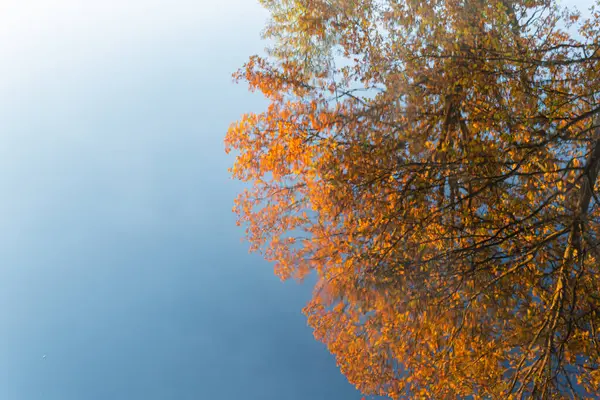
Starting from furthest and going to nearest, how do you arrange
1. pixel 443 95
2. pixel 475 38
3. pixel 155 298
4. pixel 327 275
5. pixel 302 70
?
pixel 155 298, pixel 302 70, pixel 327 275, pixel 443 95, pixel 475 38

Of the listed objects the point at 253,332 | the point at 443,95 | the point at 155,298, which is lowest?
the point at 443,95

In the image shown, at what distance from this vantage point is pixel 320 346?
3192 centimetres

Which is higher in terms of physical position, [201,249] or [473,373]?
[201,249]

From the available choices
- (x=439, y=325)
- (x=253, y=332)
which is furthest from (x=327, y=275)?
(x=253, y=332)

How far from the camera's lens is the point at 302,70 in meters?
10.3

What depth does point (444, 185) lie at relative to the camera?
8.44 m

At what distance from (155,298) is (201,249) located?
5.61 metres

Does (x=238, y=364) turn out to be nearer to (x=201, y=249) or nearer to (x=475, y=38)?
(x=201, y=249)

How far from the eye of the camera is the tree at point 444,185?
711 cm

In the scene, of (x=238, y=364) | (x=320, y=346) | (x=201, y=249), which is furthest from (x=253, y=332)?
(x=201, y=249)

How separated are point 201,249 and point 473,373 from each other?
33.4 meters

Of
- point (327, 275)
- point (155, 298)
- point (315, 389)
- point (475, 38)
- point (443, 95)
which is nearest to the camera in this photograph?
point (475, 38)

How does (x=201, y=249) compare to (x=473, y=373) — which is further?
(x=201, y=249)

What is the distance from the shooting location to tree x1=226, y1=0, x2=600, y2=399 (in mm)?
7105
